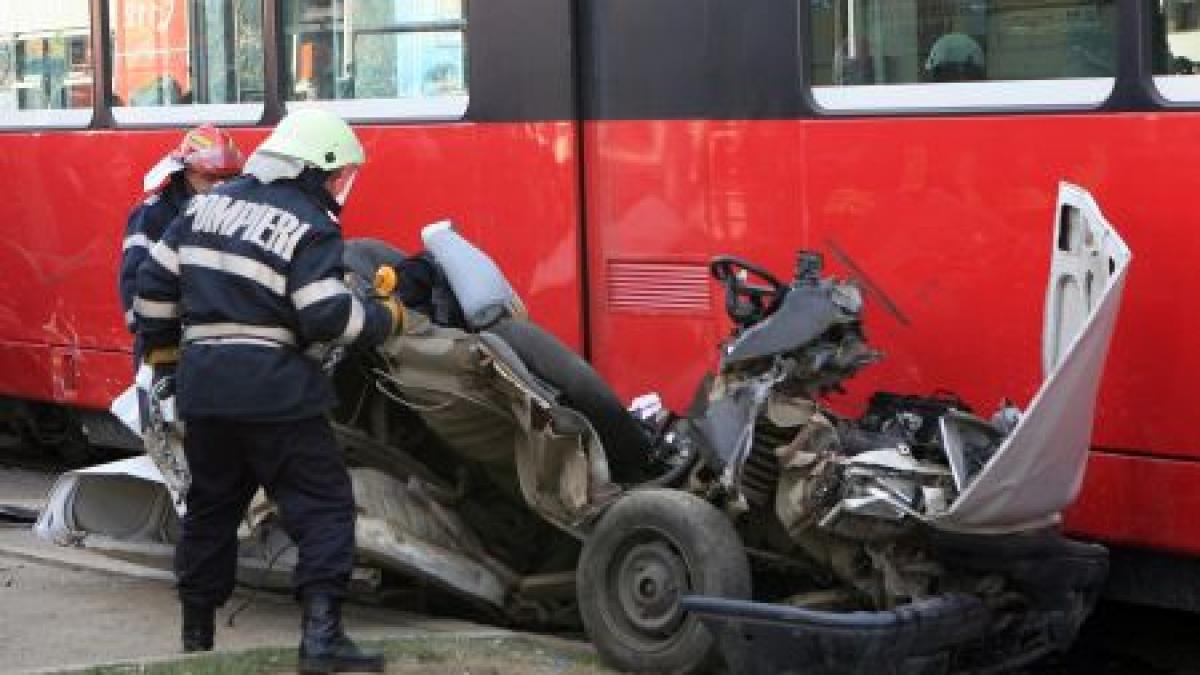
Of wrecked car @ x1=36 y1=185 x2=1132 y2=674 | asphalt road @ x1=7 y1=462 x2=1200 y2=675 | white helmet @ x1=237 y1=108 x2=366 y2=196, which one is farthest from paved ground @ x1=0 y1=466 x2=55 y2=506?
white helmet @ x1=237 y1=108 x2=366 y2=196

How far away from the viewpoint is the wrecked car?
4.96 metres

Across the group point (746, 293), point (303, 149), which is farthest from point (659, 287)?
point (303, 149)

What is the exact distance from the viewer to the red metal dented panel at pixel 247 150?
6566 millimetres

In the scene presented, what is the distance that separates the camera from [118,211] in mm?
8266

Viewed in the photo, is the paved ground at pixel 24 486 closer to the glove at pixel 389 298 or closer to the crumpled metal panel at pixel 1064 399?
the glove at pixel 389 298

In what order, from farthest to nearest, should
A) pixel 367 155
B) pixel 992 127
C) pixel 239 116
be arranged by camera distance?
pixel 239 116
pixel 367 155
pixel 992 127

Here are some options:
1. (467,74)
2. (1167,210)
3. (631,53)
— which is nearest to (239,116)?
(467,74)

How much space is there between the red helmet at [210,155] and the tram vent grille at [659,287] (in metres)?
1.46

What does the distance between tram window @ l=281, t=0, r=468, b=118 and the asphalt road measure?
2.02 meters

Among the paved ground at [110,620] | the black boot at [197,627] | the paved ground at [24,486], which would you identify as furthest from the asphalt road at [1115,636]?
the paved ground at [24,486]

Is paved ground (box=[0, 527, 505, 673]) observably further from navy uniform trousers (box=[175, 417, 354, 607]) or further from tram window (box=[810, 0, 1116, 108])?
tram window (box=[810, 0, 1116, 108])

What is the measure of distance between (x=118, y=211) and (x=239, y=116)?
34.3 inches

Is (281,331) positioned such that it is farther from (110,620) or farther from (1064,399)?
(1064,399)

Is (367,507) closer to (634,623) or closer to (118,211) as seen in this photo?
(634,623)
